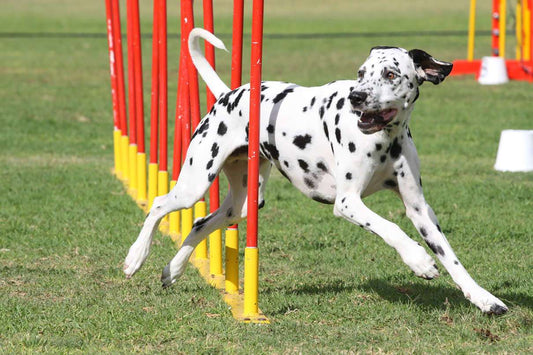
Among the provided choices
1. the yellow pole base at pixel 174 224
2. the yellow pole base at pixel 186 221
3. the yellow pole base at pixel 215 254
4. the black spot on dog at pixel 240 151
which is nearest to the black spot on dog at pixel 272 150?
the black spot on dog at pixel 240 151

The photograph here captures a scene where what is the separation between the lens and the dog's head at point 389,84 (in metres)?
5.47

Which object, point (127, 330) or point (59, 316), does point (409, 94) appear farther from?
point (59, 316)

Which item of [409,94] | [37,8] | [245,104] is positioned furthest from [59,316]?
[37,8]

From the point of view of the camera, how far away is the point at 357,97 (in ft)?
18.0

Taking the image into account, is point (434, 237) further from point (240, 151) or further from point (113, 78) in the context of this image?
point (113, 78)

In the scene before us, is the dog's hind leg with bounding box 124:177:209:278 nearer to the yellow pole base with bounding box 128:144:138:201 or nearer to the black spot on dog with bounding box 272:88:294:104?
the black spot on dog with bounding box 272:88:294:104

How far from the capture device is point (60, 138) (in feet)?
47.4

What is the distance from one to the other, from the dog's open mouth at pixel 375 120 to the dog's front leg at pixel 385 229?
1.22ft

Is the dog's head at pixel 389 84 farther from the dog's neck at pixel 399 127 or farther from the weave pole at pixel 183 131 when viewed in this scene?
the weave pole at pixel 183 131

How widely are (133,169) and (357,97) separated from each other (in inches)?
214

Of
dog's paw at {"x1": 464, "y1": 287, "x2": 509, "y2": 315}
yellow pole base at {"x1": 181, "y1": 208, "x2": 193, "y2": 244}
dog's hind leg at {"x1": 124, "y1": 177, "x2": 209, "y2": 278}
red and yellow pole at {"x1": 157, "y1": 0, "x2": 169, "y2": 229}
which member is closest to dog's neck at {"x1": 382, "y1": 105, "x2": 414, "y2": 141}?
dog's paw at {"x1": 464, "y1": 287, "x2": 509, "y2": 315}

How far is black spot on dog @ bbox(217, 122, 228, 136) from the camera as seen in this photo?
6230 millimetres

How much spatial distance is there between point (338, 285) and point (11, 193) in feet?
15.9

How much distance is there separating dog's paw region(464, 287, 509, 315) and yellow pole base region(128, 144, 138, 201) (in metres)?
5.29
